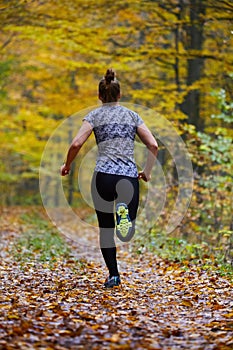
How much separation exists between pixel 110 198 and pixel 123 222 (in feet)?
1.03

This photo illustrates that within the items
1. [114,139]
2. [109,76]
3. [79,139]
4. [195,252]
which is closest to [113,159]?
[114,139]

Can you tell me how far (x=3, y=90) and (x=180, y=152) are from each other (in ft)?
32.7

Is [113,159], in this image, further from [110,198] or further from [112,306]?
[112,306]

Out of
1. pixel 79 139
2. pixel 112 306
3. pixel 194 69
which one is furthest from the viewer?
pixel 194 69

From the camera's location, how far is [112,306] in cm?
589

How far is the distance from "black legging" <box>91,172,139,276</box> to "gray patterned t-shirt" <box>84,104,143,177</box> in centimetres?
9

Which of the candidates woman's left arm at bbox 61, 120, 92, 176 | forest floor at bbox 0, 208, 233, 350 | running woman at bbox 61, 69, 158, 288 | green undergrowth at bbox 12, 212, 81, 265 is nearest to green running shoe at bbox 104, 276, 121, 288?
forest floor at bbox 0, 208, 233, 350

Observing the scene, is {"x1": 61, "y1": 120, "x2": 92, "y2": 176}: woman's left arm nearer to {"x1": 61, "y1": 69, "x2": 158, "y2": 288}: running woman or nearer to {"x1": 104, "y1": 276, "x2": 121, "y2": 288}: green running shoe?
{"x1": 61, "y1": 69, "x2": 158, "y2": 288}: running woman

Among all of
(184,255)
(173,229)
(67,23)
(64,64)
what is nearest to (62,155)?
(64,64)

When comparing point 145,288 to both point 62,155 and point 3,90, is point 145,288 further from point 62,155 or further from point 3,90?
point 62,155

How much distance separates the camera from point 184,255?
10383 mm

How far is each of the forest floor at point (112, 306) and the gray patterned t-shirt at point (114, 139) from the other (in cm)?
142

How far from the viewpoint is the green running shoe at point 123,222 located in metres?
6.64

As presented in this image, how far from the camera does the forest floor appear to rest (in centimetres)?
451
